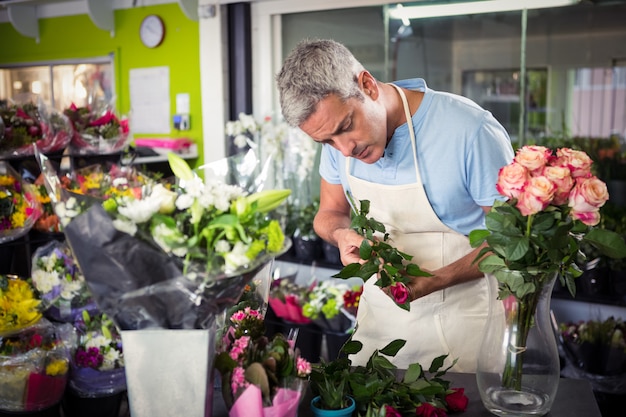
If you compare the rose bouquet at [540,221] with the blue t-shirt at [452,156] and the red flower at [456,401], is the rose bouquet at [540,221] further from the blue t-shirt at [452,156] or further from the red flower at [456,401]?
the blue t-shirt at [452,156]

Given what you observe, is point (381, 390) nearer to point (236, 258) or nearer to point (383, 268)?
point (383, 268)

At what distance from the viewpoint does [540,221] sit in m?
1.46

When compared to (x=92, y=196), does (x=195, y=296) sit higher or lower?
lower

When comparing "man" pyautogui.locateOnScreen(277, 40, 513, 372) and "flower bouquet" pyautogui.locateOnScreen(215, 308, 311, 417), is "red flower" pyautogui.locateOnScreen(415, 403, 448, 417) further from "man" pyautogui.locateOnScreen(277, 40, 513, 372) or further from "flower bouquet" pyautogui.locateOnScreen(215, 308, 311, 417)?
"man" pyautogui.locateOnScreen(277, 40, 513, 372)

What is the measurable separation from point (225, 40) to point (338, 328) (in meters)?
2.42

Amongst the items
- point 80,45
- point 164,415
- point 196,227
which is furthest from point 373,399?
point 80,45

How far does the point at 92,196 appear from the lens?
4.16ft

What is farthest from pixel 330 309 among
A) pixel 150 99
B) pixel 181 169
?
pixel 150 99

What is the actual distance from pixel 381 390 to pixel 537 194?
50cm

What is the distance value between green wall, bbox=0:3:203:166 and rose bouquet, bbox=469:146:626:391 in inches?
195

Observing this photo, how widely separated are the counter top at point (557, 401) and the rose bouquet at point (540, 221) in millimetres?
263

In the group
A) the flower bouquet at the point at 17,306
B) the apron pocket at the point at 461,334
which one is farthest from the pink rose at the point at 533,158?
the flower bouquet at the point at 17,306

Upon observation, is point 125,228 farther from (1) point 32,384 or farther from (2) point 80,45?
(2) point 80,45

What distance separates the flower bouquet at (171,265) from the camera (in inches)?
47.0
